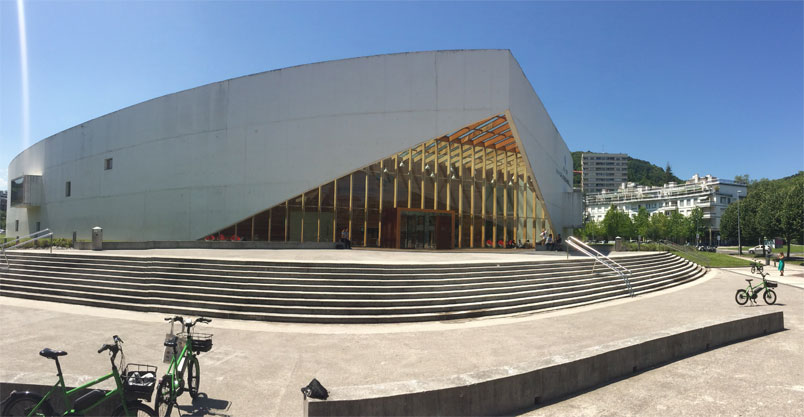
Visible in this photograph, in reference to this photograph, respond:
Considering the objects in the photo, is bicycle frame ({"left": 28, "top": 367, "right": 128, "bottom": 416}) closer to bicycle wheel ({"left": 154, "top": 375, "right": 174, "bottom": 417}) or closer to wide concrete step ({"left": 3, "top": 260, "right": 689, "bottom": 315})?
bicycle wheel ({"left": 154, "top": 375, "right": 174, "bottom": 417})

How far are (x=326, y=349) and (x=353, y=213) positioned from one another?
17.4 meters

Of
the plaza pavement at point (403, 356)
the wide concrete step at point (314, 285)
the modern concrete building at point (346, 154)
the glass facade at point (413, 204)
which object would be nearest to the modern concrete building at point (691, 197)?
the glass facade at point (413, 204)

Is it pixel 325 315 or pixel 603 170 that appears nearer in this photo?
pixel 325 315

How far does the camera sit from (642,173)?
182375mm

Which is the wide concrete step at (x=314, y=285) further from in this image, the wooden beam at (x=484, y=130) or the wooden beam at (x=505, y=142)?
the wooden beam at (x=505, y=142)

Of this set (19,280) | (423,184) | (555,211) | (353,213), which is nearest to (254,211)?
(353,213)

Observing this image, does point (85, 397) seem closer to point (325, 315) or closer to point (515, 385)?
point (515, 385)

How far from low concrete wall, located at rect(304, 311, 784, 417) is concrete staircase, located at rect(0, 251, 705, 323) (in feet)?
15.1

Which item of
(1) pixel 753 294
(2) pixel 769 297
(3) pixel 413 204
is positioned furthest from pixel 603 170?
(1) pixel 753 294

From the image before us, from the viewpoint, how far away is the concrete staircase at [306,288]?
9.98 m

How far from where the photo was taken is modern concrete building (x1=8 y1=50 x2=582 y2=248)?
23.8m

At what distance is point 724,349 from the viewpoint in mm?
7098

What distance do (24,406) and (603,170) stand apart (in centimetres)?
19038

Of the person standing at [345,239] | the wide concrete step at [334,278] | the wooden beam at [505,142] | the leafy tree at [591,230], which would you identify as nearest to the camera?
the wide concrete step at [334,278]
